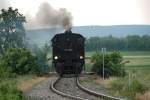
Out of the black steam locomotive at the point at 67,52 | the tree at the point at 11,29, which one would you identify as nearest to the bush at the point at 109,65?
the black steam locomotive at the point at 67,52

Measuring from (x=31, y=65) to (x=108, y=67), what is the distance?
7535mm

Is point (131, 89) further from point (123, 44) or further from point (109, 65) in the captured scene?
point (123, 44)

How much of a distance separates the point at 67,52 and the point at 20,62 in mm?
9475

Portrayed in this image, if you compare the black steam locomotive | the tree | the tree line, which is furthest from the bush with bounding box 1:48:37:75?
the tree line

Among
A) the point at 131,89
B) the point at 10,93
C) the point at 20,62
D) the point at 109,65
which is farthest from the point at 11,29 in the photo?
the point at 10,93

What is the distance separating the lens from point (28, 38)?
106 metres

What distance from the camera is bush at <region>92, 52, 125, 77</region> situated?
51.1 metres

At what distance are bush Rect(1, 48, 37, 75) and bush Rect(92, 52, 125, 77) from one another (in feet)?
19.9

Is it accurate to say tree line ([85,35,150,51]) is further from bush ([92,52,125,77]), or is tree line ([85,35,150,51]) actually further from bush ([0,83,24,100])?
bush ([0,83,24,100])

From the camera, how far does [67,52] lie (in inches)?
1735

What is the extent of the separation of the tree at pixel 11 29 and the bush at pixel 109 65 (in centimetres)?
3799

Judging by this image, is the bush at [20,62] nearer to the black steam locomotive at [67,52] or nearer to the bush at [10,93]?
the black steam locomotive at [67,52]

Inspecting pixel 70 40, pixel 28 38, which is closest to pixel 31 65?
A: pixel 70 40

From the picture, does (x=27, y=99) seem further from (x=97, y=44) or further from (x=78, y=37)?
(x=97, y=44)
